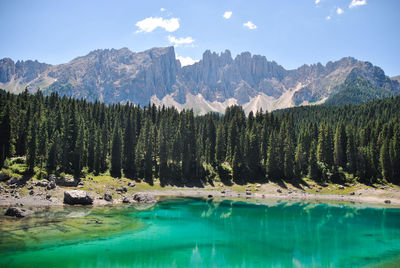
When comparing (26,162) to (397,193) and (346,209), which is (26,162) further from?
(397,193)

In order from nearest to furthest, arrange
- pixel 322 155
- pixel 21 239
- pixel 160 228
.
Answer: pixel 21 239 → pixel 160 228 → pixel 322 155

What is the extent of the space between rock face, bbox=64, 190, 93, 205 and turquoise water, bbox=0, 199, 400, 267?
5.37 meters

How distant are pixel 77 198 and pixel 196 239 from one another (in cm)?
3250

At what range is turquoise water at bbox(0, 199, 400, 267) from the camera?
3192cm

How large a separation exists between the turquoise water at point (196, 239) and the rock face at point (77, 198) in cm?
537

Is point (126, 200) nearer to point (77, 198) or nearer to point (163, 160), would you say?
point (77, 198)

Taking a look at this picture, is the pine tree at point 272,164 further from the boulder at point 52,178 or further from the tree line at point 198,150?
the boulder at point 52,178

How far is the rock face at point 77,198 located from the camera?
6159cm

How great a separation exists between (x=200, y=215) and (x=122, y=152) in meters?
45.2

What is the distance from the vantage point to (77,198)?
203 ft

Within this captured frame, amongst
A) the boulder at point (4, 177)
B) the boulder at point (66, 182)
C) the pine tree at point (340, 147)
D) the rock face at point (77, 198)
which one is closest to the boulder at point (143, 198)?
the rock face at point (77, 198)

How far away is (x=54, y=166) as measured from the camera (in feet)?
250

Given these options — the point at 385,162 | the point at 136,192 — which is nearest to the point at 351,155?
the point at 385,162

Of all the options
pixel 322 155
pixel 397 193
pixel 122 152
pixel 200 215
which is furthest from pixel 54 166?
pixel 397 193
